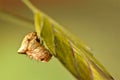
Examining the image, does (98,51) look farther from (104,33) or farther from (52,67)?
(52,67)

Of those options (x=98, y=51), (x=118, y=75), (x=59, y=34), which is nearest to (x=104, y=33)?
(x=98, y=51)

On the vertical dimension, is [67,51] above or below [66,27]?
below

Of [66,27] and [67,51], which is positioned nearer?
[67,51]

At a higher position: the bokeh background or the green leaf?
the bokeh background

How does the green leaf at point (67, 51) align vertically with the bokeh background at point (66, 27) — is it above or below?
below

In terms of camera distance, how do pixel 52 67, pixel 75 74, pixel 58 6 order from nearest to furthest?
pixel 75 74 < pixel 52 67 < pixel 58 6
